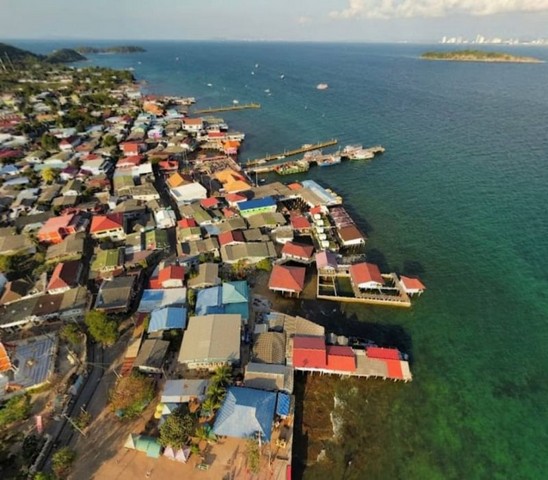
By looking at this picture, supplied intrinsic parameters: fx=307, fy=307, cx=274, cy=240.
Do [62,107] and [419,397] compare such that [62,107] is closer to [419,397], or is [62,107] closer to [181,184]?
[181,184]

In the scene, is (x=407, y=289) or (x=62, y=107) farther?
(x=62, y=107)

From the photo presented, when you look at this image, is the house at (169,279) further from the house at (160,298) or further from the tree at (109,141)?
the tree at (109,141)

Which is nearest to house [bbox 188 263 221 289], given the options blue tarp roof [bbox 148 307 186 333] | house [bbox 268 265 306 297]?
blue tarp roof [bbox 148 307 186 333]

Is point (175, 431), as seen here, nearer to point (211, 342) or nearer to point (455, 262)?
point (211, 342)

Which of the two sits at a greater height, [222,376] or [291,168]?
[291,168]

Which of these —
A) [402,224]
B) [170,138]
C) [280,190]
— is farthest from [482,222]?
[170,138]

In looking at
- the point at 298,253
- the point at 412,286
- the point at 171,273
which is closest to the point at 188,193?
the point at 171,273

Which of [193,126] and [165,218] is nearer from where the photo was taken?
[165,218]

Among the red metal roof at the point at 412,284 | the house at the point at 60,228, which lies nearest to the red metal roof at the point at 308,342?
the red metal roof at the point at 412,284

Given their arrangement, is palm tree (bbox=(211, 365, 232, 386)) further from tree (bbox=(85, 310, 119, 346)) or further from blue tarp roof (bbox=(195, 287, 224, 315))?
tree (bbox=(85, 310, 119, 346))
